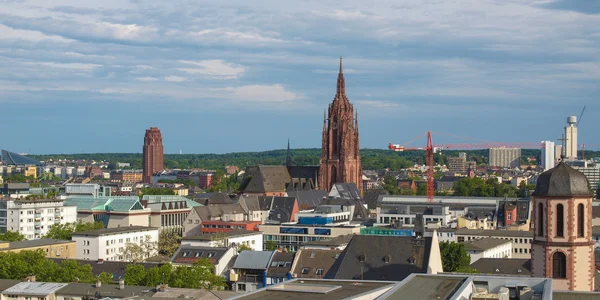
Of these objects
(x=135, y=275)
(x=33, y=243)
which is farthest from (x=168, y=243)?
(x=135, y=275)

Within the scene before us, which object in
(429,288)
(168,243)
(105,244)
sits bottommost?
(168,243)

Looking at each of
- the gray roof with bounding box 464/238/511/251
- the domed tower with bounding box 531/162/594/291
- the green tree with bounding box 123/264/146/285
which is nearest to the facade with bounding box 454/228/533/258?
the gray roof with bounding box 464/238/511/251

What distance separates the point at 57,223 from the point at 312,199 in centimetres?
4875

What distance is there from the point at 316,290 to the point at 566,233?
11.3 meters

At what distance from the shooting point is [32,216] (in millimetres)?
154875

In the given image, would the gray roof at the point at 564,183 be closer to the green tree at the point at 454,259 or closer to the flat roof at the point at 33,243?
the green tree at the point at 454,259

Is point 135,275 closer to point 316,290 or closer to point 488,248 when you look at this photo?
point 316,290

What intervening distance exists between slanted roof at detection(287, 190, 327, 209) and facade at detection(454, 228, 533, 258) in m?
42.1

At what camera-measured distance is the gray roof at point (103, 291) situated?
75.1 meters

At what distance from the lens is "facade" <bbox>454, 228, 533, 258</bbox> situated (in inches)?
5172

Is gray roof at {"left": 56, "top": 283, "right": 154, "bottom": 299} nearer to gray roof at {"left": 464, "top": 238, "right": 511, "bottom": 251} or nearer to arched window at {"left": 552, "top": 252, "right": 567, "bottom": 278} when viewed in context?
arched window at {"left": 552, "top": 252, "right": 567, "bottom": 278}

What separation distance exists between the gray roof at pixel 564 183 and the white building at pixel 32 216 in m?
116

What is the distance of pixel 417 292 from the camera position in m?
40.5

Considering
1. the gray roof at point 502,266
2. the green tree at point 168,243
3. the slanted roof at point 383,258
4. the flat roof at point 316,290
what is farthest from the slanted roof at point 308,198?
the flat roof at point 316,290
